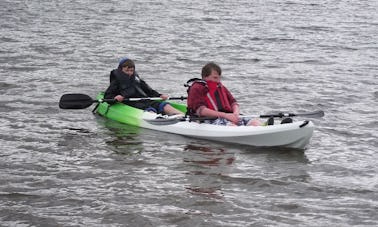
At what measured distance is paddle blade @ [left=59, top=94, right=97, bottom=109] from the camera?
40.0ft

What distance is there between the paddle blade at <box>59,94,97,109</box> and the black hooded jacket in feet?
1.13

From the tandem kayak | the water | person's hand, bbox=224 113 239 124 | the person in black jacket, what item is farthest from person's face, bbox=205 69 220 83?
the person in black jacket

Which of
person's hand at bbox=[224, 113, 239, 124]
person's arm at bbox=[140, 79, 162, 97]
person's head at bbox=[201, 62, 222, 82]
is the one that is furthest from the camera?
person's arm at bbox=[140, 79, 162, 97]

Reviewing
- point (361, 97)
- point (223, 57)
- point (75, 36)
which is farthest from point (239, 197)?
point (75, 36)

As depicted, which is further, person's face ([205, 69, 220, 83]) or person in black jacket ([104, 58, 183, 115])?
person in black jacket ([104, 58, 183, 115])

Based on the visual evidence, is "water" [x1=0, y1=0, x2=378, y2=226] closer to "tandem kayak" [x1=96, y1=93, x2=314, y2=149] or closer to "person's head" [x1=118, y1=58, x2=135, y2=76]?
"tandem kayak" [x1=96, y1=93, x2=314, y2=149]

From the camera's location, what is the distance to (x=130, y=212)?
26.0 ft

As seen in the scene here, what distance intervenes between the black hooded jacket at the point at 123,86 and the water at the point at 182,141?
1.66 feet

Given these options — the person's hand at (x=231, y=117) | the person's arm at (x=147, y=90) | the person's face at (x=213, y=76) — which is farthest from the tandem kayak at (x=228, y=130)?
the person's face at (x=213, y=76)

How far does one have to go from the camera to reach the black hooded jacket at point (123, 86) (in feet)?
39.9

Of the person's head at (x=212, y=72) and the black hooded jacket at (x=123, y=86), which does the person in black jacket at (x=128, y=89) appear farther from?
the person's head at (x=212, y=72)

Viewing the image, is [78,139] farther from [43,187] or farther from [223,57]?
[223,57]

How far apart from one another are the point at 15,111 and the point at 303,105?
5.16 m

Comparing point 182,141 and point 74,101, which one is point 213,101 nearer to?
point 182,141
